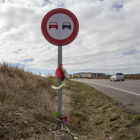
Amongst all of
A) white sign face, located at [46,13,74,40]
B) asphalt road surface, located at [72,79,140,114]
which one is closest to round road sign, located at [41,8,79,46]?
white sign face, located at [46,13,74,40]

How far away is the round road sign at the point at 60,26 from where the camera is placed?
321 centimetres

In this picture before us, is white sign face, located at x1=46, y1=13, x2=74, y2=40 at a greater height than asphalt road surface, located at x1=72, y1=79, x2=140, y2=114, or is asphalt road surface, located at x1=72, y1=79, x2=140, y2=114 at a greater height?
white sign face, located at x1=46, y1=13, x2=74, y2=40

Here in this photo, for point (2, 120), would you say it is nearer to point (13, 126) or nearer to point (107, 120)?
point (13, 126)

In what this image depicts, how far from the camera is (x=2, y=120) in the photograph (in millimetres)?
3047

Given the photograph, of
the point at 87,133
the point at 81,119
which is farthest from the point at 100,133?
the point at 81,119

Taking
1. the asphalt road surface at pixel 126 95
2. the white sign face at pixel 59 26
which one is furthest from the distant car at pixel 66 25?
the asphalt road surface at pixel 126 95

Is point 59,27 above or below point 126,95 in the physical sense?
above

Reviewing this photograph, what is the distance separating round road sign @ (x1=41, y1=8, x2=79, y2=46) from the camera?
10.5 feet

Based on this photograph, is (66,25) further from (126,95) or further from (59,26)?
(126,95)

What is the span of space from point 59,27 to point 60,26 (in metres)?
0.03

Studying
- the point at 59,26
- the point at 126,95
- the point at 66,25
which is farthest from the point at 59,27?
the point at 126,95

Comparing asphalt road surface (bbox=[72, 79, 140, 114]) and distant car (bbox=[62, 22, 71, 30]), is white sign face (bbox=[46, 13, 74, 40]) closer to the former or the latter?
distant car (bbox=[62, 22, 71, 30])

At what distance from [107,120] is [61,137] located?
2062mm

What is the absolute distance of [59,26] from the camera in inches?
126
